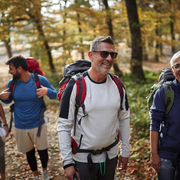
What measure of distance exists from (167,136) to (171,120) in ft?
0.70

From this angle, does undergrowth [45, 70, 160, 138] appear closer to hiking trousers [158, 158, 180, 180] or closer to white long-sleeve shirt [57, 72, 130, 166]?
hiking trousers [158, 158, 180, 180]

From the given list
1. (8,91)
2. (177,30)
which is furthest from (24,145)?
(177,30)

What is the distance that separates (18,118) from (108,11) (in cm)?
919

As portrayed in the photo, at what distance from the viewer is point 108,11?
10.8 metres

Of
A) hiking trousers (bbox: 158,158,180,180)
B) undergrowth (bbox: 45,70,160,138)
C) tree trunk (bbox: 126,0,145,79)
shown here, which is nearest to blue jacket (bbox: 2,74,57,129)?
hiking trousers (bbox: 158,158,180,180)

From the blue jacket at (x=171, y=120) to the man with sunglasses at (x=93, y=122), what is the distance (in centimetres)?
49

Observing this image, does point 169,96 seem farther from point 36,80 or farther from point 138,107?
point 138,107

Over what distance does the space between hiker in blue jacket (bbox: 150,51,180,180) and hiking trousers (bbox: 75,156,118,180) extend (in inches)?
21.2

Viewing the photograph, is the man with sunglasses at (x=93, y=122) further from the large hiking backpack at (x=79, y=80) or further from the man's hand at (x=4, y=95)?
the man's hand at (x=4, y=95)

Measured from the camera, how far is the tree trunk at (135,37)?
9.52m

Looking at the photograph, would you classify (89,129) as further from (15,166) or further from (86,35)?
(86,35)

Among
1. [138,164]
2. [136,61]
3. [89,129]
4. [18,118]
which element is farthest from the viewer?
[136,61]

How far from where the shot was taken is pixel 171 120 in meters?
2.23

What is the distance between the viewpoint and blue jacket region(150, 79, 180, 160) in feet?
7.27
